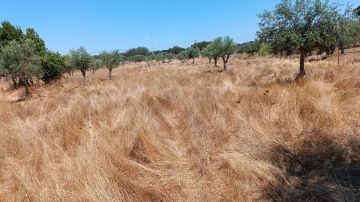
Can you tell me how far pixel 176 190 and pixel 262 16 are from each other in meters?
11.0

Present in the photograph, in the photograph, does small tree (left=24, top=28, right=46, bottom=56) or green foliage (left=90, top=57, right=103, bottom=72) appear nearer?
green foliage (left=90, top=57, right=103, bottom=72)

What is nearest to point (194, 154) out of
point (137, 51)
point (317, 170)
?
point (317, 170)

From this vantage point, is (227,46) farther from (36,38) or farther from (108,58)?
(36,38)

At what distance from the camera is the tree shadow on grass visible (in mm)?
3178

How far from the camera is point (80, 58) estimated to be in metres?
26.8

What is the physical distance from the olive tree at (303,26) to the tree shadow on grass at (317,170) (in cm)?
796

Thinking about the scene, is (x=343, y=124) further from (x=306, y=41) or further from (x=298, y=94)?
(x=306, y=41)

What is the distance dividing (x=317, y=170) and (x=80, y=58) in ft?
85.2

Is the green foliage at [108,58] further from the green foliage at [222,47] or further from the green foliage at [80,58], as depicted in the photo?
the green foliage at [222,47]

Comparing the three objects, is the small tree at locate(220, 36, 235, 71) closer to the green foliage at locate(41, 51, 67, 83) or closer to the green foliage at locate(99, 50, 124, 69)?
the green foliage at locate(99, 50, 124, 69)

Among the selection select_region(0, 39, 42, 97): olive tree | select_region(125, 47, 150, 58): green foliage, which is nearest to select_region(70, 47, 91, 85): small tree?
select_region(0, 39, 42, 97): olive tree

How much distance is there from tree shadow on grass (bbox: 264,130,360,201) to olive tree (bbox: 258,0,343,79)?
7.96 meters

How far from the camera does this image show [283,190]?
329 centimetres

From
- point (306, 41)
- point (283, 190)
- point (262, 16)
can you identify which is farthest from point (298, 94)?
point (262, 16)
